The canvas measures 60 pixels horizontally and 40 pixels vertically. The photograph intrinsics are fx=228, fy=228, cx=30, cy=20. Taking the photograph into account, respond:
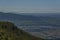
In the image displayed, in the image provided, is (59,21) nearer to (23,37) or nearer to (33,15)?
(33,15)

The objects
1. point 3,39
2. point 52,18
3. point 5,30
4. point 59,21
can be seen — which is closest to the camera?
point 3,39

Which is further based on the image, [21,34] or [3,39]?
[21,34]

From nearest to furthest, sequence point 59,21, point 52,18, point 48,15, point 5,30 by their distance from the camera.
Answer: point 5,30 < point 59,21 < point 52,18 < point 48,15

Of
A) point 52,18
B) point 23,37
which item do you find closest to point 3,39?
point 23,37

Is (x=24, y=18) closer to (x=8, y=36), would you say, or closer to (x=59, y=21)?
(x=59, y=21)


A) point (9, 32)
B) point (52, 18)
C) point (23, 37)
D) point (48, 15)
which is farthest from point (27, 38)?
point (48, 15)

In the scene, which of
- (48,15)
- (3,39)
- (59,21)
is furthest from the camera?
(48,15)

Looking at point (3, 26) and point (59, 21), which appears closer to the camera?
point (3, 26)

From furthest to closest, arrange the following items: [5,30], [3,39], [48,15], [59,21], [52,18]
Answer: [48,15], [52,18], [59,21], [5,30], [3,39]
